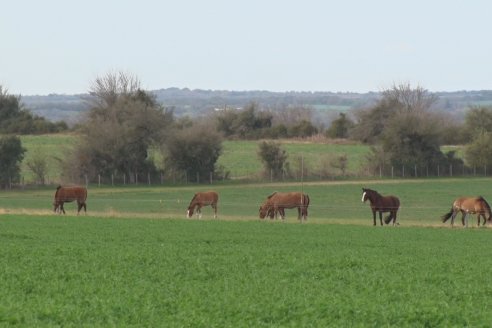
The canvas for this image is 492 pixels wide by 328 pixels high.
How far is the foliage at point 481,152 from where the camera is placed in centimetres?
8388

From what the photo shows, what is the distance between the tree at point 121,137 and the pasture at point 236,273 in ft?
110

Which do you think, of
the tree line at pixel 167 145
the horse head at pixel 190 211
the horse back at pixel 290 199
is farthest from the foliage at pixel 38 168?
the horse back at pixel 290 199

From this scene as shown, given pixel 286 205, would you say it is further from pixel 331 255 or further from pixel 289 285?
pixel 289 285

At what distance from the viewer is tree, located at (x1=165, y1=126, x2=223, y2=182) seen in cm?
7844

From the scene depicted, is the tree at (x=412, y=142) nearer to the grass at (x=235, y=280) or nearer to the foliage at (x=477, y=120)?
the foliage at (x=477, y=120)

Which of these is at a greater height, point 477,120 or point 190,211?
point 477,120

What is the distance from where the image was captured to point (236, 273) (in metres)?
21.0

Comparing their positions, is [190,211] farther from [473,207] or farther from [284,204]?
[473,207]

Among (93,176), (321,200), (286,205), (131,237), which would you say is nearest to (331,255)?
(131,237)

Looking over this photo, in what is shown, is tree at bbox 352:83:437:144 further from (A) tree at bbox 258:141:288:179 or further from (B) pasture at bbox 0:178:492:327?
(B) pasture at bbox 0:178:492:327

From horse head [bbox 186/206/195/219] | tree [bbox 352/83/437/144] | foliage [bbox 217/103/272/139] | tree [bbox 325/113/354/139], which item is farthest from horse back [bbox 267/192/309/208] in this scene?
foliage [bbox 217/103/272/139]

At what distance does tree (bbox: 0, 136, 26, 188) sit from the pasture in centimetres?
2906

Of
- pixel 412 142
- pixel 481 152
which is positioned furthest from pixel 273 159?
pixel 481 152

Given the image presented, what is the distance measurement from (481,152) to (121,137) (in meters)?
27.5
